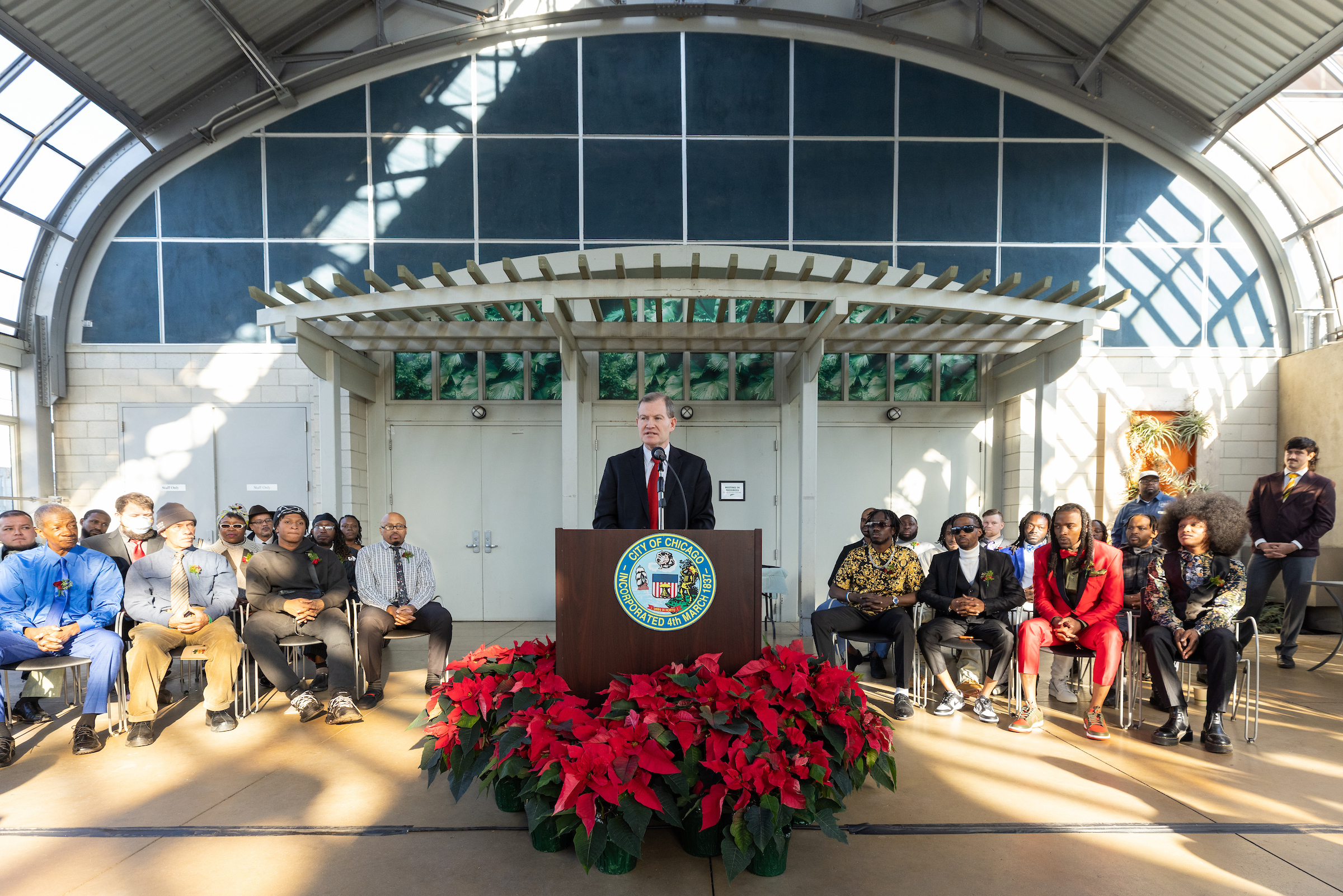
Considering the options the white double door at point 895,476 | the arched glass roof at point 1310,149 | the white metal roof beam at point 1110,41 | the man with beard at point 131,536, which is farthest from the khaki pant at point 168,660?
the arched glass roof at point 1310,149

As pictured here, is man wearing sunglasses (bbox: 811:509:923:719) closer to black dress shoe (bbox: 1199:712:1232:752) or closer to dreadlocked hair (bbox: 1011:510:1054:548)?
dreadlocked hair (bbox: 1011:510:1054:548)

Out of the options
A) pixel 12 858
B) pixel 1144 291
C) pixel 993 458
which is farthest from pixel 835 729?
pixel 1144 291

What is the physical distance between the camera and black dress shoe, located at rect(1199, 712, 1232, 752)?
3754 mm

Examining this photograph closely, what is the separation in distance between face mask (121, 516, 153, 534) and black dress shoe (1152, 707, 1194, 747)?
6025 millimetres

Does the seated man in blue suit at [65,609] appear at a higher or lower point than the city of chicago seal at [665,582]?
lower

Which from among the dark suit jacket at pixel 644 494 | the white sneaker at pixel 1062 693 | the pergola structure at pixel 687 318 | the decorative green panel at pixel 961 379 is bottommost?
the white sneaker at pixel 1062 693

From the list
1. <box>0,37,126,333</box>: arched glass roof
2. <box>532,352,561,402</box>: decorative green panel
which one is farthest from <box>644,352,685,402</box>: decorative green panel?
<box>0,37,126,333</box>: arched glass roof

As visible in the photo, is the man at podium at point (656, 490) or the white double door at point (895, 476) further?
the white double door at point (895, 476)

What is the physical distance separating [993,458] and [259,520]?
24.8 feet

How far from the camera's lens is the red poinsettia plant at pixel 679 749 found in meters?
2.22

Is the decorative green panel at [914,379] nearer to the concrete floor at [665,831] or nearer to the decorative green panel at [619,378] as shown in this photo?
the decorative green panel at [619,378]

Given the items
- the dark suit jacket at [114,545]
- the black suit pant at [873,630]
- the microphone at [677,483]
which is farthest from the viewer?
the dark suit jacket at [114,545]

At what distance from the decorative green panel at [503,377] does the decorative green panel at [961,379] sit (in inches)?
197

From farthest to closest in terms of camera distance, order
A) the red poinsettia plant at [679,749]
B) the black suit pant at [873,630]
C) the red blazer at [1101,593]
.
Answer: the black suit pant at [873,630], the red blazer at [1101,593], the red poinsettia plant at [679,749]
